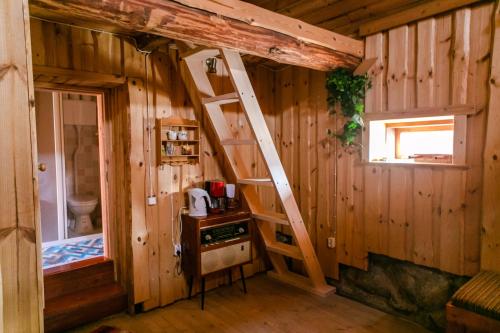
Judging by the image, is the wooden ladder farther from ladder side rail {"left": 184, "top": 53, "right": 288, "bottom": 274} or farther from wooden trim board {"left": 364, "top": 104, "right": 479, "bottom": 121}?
wooden trim board {"left": 364, "top": 104, "right": 479, "bottom": 121}

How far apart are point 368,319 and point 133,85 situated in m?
2.78

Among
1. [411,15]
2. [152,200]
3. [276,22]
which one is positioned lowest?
[152,200]

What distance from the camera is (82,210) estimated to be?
455 cm

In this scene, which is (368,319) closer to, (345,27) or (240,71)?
(240,71)

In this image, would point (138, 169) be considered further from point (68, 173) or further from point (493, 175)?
point (493, 175)

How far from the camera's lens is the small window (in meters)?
2.84

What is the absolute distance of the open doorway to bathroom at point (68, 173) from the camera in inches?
168

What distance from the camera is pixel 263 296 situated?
3.32 metres

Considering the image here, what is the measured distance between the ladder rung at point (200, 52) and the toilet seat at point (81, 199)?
8.94 feet

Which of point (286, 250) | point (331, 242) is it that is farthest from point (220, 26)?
point (331, 242)

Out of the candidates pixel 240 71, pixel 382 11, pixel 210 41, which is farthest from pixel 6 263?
pixel 382 11

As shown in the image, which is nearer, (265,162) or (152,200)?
(265,162)

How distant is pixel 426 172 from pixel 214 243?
1.85m

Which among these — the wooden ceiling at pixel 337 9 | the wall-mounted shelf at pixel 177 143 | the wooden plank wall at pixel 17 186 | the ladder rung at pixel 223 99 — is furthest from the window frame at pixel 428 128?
the wooden plank wall at pixel 17 186
